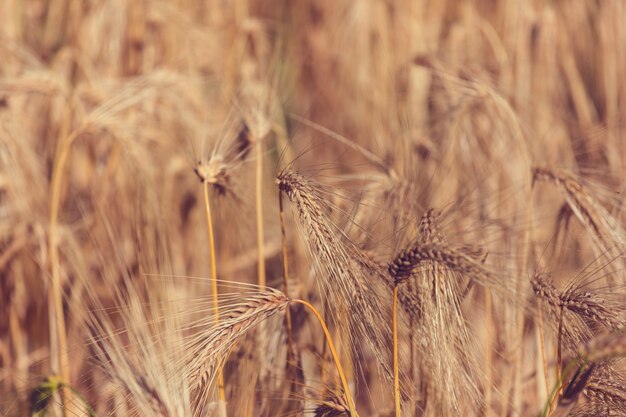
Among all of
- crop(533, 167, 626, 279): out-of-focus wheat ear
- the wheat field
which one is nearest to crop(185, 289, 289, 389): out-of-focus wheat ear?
the wheat field

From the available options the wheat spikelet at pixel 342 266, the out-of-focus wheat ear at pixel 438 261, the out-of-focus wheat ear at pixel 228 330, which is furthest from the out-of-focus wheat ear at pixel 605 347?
the out-of-focus wheat ear at pixel 228 330

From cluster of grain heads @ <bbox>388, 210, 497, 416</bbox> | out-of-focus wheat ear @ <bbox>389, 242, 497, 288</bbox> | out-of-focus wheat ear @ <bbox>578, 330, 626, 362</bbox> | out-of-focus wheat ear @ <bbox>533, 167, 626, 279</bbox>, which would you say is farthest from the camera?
out-of-focus wheat ear @ <bbox>533, 167, 626, 279</bbox>

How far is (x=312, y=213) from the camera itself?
1.07 metres

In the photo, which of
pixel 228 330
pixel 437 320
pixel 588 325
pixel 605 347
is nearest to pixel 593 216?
pixel 588 325

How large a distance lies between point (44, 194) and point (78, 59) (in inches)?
21.3

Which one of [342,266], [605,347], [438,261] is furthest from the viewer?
[342,266]

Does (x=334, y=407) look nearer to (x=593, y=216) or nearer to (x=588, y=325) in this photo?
(x=588, y=325)

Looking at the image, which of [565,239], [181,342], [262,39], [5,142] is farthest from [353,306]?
[262,39]

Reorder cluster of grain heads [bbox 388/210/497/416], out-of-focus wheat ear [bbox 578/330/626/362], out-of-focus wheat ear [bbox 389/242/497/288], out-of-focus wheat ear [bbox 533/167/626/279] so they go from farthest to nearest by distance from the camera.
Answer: out-of-focus wheat ear [bbox 533/167/626/279] < cluster of grain heads [bbox 388/210/497/416] < out-of-focus wheat ear [bbox 389/242/497/288] < out-of-focus wheat ear [bbox 578/330/626/362]

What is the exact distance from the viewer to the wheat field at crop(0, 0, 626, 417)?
41.8 inches

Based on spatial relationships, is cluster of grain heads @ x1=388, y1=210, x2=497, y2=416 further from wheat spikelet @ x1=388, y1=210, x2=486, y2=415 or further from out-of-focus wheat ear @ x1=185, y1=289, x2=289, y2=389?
out-of-focus wheat ear @ x1=185, y1=289, x2=289, y2=389

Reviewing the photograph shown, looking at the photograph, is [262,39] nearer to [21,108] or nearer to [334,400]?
[21,108]

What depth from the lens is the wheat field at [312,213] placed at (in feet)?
3.48

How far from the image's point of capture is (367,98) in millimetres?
2760
